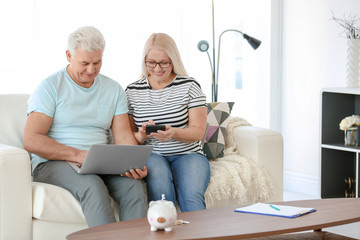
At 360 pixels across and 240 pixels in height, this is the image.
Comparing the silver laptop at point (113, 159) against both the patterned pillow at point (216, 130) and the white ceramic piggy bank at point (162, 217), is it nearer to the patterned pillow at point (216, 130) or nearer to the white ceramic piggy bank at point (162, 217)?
the white ceramic piggy bank at point (162, 217)

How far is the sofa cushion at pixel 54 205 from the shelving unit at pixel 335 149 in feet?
6.43

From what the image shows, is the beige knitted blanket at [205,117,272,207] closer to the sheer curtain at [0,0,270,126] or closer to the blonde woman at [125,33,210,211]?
the blonde woman at [125,33,210,211]

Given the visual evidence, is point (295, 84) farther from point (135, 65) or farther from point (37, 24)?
point (37, 24)

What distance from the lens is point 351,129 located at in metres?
3.66

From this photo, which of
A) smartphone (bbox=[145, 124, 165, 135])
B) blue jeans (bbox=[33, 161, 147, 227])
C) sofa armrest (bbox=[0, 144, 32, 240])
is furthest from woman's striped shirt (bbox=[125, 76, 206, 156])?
sofa armrest (bbox=[0, 144, 32, 240])

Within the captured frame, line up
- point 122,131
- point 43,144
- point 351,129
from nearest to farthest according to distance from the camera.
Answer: point 43,144, point 122,131, point 351,129

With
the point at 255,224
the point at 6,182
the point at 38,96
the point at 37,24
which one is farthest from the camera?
the point at 37,24

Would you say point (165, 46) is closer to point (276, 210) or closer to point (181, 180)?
point (181, 180)

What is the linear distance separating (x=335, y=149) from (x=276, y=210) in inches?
76.0

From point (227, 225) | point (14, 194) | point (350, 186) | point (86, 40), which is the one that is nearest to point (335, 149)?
point (350, 186)

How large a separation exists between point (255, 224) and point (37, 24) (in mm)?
2484

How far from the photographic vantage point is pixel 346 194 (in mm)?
3879

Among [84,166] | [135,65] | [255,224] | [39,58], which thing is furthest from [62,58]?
[255,224]

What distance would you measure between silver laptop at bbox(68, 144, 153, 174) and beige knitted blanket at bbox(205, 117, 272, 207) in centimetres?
45
